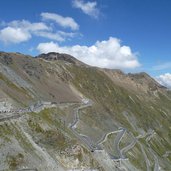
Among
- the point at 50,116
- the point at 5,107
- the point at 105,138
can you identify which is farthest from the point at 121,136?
the point at 5,107

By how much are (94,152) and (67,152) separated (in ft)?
75.7

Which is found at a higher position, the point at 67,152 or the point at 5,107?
the point at 5,107

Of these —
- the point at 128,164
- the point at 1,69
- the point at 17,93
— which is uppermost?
the point at 1,69

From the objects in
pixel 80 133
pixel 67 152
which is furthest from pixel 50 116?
pixel 67 152

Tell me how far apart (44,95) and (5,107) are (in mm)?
68583

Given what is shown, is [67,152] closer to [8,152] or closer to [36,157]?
[36,157]

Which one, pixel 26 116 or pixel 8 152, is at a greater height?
pixel 26 116

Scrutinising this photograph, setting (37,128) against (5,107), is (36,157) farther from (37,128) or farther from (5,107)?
(5,107)

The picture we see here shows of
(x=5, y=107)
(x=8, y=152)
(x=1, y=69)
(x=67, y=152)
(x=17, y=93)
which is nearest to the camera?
(x=8, y=152)

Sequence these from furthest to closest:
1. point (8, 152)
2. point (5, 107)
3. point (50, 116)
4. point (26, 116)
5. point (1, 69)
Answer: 1. point (1, 69)
2. point (50, 116)
3. point (5, 107)
4. point (26, 116)
5. point (8, 152)

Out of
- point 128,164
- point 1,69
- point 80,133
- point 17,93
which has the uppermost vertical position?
point 1,69

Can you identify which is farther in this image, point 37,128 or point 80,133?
point 80,133

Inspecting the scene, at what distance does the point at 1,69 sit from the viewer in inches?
7382

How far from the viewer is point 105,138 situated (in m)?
174
